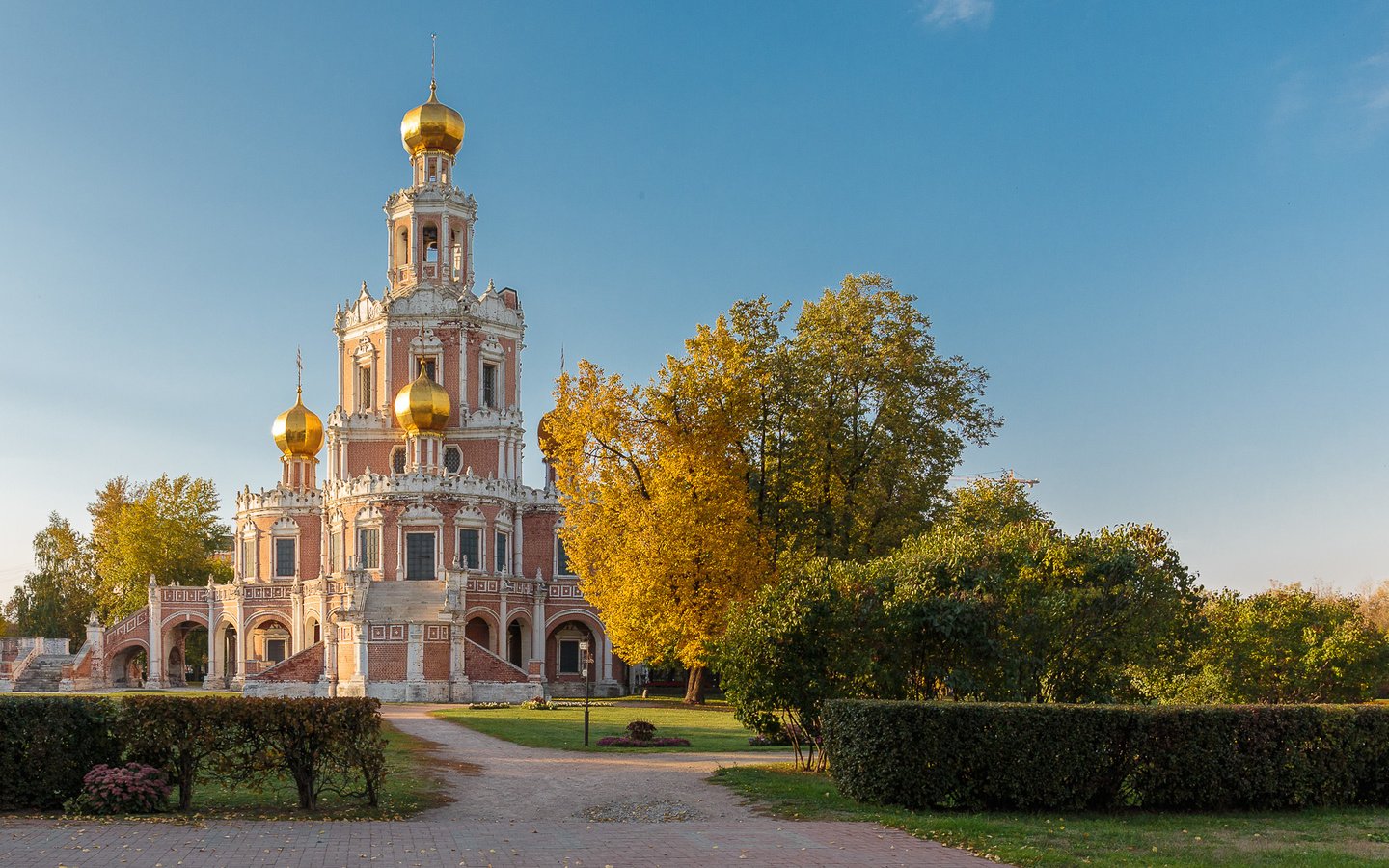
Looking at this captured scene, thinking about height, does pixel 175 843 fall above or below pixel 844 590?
below

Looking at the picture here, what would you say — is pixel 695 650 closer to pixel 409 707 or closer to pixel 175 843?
pixel 409 707

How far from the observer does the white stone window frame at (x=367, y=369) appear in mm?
60562

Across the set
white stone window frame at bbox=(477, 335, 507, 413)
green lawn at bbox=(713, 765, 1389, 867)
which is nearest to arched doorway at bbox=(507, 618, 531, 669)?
white stone window frame at bbox=(477, 335, 507, 413)

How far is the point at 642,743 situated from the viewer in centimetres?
2473

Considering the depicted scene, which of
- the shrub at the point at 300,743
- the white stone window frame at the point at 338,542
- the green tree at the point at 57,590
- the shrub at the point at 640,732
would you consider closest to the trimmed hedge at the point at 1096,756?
the shrub at the point at 300,743

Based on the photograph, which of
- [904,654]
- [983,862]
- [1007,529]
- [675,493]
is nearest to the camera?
[983,862]

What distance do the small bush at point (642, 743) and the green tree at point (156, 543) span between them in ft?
156

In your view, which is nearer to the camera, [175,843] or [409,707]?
[175,843]

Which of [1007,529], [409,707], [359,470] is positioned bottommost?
[409,707]

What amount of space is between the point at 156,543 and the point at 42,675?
1335 centimetres

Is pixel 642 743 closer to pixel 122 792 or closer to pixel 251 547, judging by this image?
pixel 122 792

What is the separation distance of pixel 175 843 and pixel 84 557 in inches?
2753

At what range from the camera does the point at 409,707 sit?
137 ft

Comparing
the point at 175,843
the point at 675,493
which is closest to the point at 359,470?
the point at 675,493
